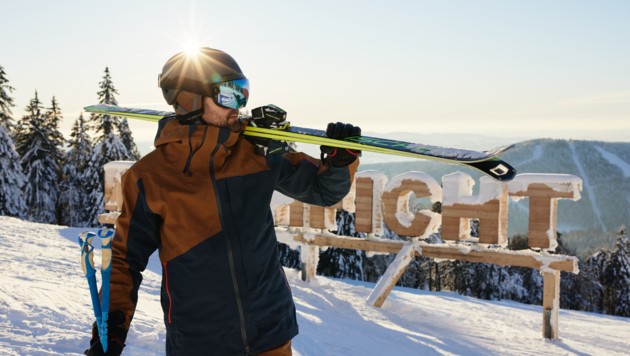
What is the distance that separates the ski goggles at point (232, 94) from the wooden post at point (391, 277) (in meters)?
9.11

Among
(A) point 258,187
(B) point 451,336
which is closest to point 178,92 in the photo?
(A) point 258,187

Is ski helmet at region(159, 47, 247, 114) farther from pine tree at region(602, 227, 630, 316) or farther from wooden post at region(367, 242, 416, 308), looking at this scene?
pine tree at region(602, 227, 630, 316)

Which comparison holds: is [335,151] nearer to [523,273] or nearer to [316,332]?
[316,332]

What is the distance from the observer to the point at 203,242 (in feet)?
8.48

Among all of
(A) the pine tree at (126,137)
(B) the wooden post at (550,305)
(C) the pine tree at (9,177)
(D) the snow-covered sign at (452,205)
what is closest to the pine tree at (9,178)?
(C) the pine tree at (9,177)

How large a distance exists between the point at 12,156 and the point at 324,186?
33.4 meters

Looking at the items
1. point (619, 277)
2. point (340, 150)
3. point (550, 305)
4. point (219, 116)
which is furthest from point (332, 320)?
point (619, 277)

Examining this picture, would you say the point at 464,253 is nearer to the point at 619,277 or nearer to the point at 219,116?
the point at 219,116

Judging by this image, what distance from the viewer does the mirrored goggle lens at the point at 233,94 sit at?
9.25 feet

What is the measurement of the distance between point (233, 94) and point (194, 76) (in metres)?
0.21

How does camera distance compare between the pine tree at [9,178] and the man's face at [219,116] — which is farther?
the pine tree at [9,178]

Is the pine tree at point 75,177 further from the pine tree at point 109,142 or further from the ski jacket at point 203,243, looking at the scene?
the ski jacket at point 203,243

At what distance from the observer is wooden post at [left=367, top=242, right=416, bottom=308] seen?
37.8ft

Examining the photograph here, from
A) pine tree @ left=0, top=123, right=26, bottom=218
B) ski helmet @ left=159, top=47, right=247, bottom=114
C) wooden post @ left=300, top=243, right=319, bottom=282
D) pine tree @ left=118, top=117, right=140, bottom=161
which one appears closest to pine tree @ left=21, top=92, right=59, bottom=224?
pine tree @ left=0, top=123, right=26, bottom=218
